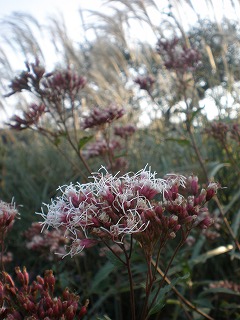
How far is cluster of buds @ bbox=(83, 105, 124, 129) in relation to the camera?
267 cm

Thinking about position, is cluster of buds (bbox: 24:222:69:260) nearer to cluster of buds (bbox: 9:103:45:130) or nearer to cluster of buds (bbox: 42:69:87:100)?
cluster of buds (bbox: 9:103:45:130)

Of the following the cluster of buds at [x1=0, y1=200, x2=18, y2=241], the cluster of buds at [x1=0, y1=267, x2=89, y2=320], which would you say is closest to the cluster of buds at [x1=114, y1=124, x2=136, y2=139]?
the cluster of buds at [x1=0, y1=200, x2=18, y2=241]

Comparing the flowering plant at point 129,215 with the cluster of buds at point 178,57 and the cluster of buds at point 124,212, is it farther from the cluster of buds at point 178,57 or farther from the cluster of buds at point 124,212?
the cluster of buds at point 178,57

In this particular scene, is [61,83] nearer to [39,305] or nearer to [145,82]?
[145,82]

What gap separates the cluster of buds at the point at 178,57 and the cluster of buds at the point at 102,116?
1.97ft

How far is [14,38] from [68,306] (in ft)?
17.6

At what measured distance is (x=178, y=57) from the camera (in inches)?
122

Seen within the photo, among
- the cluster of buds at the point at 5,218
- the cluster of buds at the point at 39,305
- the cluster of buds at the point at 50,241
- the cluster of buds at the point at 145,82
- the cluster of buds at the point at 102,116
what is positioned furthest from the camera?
the cluster of buds at the point at 145,82

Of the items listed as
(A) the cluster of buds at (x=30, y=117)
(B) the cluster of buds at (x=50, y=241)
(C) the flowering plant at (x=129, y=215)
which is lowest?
(B) the cluster of buds at (x=50, y=241)

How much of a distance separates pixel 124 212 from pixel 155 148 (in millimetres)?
3554

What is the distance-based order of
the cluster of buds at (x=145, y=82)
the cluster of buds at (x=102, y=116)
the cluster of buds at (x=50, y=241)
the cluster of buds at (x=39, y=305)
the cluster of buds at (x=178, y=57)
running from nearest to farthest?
the cluster of buds at (x=39, y=305) < the cluster of buds at (x=50, y=241) < the cluster of buds at (x=102, y=116) < the cluster of buds at (x=178, y=57) < the cluster of buds at (x=145, y=82)

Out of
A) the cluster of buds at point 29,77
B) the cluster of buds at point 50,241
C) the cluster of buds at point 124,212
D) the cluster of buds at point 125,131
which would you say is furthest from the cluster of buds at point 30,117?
the cluster of buds at point 124,212

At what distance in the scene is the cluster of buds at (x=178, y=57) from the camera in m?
3.04

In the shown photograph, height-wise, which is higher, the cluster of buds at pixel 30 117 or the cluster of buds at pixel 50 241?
the cluster of buds at pixel 30 117
